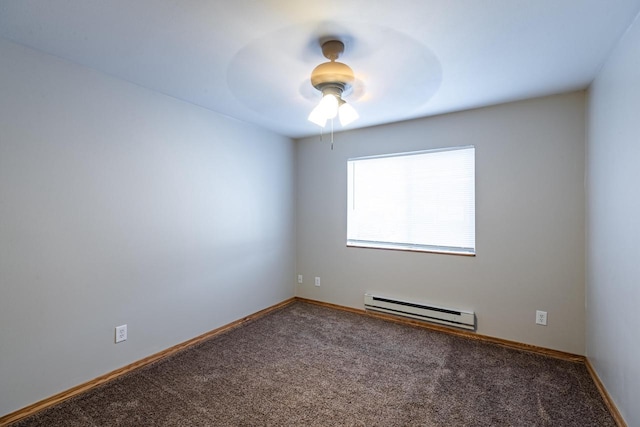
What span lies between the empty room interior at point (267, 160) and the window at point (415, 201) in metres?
0.06

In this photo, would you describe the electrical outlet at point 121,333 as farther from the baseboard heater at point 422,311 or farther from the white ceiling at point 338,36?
the baseboard heater at point 422,311

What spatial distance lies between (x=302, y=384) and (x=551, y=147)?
2.85 meters

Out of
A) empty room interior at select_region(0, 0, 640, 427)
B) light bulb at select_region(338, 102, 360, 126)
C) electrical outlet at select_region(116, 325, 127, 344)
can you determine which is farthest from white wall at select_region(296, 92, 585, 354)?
electrical outlet at select_region(116, 325, 127, 344)

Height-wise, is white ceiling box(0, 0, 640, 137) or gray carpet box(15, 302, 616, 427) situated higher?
white ceiling box(0, 0, 640, 137)

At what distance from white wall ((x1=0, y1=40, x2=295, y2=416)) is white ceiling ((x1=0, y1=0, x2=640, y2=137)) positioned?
304 mm

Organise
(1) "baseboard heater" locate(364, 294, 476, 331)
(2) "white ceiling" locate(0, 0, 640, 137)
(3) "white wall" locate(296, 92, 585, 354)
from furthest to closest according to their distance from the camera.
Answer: (1) "baseboard heater" locate(364, 294, 476, 331) → (3) "white wall" locate(296, 92, 585, 354) → (2) "white ceiling" locate(0, 0, 640, 137)

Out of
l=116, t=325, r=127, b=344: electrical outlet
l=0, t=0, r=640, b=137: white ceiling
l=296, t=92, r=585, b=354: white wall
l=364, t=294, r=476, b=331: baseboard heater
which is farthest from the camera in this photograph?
l=364, t=294, r=476, b=331: baseboard heater

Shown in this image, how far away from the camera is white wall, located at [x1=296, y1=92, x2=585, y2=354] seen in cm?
248

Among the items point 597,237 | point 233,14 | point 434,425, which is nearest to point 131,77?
point 233,14

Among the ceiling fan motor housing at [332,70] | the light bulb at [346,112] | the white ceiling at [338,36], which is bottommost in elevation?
the light bulb at [346,112]

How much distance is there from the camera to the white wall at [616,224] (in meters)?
1.57

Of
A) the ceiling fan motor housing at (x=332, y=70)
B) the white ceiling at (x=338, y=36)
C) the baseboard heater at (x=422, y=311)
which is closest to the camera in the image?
the white ceiling at (x=338, y=36)

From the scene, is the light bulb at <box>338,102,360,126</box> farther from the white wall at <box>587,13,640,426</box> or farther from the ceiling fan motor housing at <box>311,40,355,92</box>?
the white wall at <box>587,13,640,426</box>

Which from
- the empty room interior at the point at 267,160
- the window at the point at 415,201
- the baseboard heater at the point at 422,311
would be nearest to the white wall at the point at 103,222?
the empty room interior at the point at 267,160
